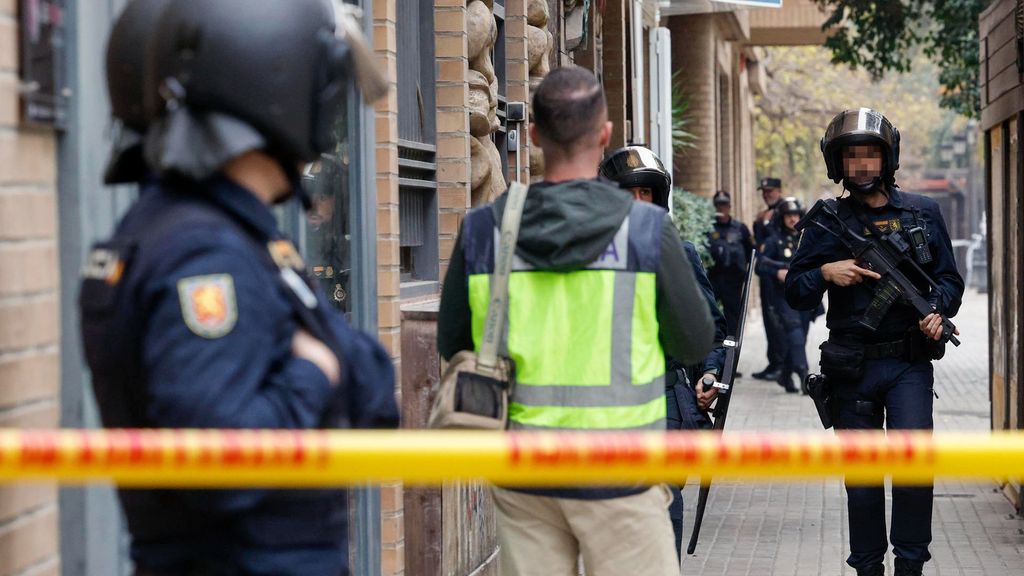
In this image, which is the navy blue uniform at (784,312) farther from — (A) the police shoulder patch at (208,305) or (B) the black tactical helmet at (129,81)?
(A) the police shoulder patch at (208,305)

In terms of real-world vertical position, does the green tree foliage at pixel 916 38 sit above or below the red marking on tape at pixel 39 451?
above

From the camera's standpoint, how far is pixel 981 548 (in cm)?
753

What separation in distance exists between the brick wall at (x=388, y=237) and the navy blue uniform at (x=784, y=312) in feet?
33.0

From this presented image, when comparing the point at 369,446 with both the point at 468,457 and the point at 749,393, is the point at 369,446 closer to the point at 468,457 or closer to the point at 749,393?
the point at 468,457

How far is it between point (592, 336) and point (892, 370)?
2.92 m

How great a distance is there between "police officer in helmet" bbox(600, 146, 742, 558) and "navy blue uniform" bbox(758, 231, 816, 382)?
9.14 m

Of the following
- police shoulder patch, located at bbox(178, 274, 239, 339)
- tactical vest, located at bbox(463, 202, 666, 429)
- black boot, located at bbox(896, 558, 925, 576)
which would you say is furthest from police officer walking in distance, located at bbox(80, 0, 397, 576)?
black boot, located at bbox(896, 558, 925, 576)

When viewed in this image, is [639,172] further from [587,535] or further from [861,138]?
[587,535]

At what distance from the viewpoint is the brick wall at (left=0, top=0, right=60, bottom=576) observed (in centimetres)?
272

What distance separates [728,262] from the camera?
15.6m

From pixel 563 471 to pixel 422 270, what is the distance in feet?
15.0

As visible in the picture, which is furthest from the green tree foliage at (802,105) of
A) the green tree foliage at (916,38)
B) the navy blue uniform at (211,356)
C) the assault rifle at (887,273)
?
the navy blue uniform at (211,356)

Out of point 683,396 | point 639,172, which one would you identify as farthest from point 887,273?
point 639,172

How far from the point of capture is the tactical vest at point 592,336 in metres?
3.49
